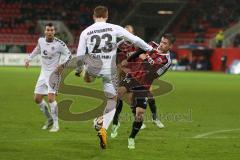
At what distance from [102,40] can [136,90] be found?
1508mm

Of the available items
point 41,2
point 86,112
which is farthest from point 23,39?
point 86,112

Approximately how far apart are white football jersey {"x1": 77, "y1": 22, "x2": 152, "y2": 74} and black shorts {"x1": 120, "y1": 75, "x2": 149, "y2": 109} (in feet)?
3.32

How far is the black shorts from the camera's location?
10.7 metres

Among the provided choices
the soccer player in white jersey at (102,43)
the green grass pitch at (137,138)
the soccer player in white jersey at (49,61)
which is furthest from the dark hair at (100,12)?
the soccer player in white jersey at (49,61)

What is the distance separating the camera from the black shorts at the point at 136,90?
10.7 m

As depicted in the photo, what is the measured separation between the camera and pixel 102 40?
10.1 m

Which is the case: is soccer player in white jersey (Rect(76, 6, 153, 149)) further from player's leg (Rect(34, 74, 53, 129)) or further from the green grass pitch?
player's leg (Rect(34, 74, 53, 129))

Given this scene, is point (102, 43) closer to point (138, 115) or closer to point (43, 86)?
point (138, 115)

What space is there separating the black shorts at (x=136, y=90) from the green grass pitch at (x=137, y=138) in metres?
0.76

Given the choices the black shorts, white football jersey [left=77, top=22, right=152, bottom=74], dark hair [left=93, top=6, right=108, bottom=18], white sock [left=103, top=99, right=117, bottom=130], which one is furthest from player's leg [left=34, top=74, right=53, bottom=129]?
dark hair [left=93, top=6, right=108, bottom=18]

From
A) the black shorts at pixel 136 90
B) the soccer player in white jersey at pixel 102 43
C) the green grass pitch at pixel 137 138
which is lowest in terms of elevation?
the green grass pitch at pixel 137 138

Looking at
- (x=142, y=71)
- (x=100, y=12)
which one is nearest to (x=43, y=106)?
(x=142, y=71)

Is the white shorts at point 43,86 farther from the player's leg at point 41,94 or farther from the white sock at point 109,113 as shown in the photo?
the white sock at point 109,113

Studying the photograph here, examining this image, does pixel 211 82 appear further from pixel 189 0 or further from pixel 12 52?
pixel 189 0
